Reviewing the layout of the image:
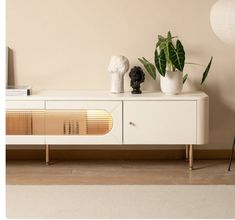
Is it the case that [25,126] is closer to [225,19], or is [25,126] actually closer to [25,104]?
[25,104]

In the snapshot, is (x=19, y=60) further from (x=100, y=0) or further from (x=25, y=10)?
(x=100, y=0)

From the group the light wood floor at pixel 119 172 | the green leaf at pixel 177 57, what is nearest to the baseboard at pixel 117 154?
the light wood floor at pixel 119 172

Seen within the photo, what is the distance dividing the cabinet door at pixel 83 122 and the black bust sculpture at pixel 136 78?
239 millimetres

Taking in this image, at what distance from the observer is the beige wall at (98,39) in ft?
12.3

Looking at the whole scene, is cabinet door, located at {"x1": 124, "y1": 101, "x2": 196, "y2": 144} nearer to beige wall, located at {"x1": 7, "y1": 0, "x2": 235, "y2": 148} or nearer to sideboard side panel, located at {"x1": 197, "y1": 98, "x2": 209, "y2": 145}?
sideboard side panel, located at {"x1": 197, "y1": 98, "x2": 209, "y2": 145}

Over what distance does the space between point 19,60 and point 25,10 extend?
40 cm

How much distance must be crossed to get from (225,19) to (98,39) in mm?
1052

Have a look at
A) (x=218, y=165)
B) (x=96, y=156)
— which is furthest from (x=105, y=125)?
(x=218, y=165)

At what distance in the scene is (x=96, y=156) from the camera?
3875mm

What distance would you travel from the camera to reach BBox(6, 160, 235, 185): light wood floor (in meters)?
3.21

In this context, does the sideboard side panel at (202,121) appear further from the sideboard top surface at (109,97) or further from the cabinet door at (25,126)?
the cabinet door at (25,126)

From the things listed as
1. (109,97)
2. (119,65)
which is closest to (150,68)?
(119,65)

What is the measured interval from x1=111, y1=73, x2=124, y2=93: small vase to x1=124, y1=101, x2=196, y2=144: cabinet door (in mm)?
215

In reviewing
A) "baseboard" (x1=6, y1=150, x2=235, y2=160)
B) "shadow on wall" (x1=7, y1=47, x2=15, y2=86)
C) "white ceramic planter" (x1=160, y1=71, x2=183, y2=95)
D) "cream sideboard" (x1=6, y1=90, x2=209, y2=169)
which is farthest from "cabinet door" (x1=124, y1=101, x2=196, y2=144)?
"shadow on wall" (x1=7, y1=47, x2=15, y2=86)
